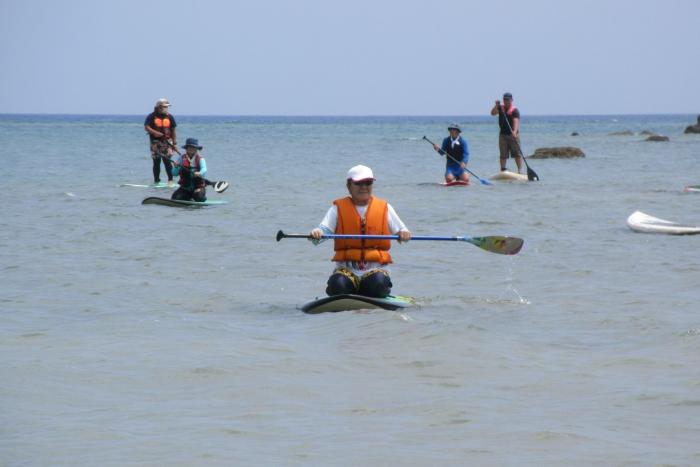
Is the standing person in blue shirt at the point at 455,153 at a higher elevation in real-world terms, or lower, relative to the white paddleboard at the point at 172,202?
higher

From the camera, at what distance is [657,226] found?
49.5 feet

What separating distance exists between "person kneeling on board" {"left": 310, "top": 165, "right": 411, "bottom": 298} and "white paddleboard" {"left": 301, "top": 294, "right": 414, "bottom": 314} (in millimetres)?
135

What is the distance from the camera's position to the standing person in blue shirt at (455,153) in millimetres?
23300

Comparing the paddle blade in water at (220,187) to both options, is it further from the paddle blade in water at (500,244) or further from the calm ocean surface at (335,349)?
the paddle blade in water at (500,244)

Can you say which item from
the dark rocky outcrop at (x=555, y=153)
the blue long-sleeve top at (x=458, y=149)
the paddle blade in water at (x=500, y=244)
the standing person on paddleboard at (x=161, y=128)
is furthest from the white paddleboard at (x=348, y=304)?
the dark rocky outcrop at (x=555, y=153)

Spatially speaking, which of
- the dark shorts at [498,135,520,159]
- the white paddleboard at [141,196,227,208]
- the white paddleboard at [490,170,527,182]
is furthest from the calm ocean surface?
the white paddleboard at [490,170,527,182]

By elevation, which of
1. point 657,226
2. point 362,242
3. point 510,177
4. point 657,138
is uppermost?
point 362,242

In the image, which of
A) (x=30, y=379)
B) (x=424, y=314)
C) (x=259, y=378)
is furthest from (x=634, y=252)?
(x=30, y=379)

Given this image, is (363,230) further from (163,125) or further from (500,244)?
(163,125)

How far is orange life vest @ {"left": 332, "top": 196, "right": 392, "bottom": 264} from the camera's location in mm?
9531

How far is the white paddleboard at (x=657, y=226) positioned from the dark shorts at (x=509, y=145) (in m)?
9.40

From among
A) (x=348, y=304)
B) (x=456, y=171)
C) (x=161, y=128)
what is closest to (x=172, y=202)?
(x=161, y=128)

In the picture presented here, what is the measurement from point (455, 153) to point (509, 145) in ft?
7.52

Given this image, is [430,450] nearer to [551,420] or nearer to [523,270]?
[551,420]
